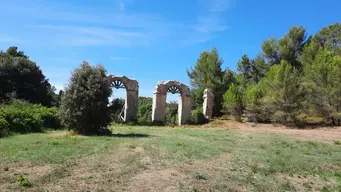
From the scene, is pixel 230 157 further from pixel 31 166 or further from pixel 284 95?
pixel 284 95

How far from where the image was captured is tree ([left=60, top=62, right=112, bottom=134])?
39.4 ft

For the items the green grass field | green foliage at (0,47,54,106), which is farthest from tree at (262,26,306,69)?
green foliage at (0,47,54,106)

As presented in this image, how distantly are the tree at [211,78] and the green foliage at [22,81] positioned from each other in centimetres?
1651

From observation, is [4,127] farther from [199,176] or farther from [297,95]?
[297,95]

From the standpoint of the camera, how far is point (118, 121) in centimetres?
2412

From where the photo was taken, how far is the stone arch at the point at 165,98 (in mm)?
25344

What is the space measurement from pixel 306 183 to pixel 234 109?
70.6 feet

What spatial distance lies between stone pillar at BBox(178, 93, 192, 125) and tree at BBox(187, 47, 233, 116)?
5.85m

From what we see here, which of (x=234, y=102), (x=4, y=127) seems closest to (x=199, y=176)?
(x=4, y=127)

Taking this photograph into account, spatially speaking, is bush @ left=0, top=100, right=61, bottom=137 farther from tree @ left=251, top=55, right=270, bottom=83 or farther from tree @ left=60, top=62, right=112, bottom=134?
tree @ left=251, top=55, right=270, bottom=83

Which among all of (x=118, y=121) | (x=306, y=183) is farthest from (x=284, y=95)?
(x=306, y=183)

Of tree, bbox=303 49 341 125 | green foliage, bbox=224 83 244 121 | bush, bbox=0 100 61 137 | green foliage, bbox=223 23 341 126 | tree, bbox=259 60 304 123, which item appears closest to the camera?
bush, bbox=0 100 61 137

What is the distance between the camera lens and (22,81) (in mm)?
27594

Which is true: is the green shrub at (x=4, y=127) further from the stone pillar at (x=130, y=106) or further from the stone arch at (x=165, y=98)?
the stone arch at (x=165, y=98)
